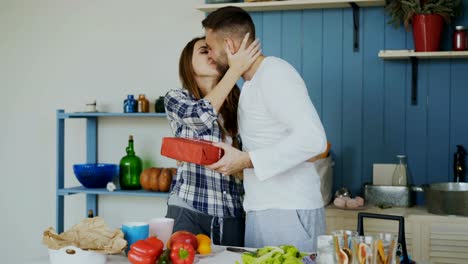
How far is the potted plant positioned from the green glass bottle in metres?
1.86

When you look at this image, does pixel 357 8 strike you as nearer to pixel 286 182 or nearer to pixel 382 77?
pixel 382 77

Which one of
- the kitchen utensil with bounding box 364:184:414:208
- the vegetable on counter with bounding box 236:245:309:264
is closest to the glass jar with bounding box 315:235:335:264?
the vegetable on counter with bounding box 236:245:309:264

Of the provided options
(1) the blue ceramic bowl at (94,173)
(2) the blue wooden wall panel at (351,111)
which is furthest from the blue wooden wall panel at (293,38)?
(1) the blue ceramic bowl at (94,173)

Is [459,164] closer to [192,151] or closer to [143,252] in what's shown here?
[192,151]

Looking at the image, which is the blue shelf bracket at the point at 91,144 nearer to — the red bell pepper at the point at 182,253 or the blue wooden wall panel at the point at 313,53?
the blue wooden wall panel at the point at 313,53

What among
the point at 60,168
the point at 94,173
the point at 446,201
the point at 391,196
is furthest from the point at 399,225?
the point at 60,168

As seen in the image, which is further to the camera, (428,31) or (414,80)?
(414,80)

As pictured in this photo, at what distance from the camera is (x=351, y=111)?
3986mm

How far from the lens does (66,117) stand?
432 cm

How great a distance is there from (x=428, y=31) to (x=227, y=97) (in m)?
1.52

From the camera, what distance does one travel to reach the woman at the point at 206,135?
8.01 ft

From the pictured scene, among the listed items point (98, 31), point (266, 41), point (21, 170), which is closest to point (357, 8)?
point (266, 41)

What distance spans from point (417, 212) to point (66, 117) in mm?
2269

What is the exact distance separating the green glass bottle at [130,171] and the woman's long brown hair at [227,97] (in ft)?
5.45
